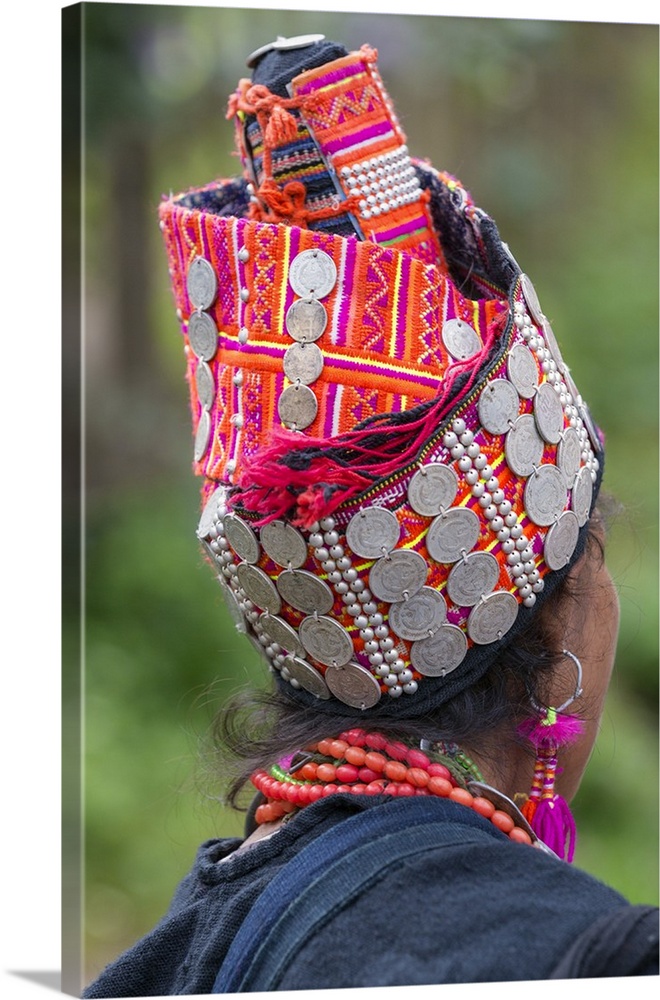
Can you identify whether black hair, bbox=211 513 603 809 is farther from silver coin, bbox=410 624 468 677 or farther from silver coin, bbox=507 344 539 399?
silver coin, bbox=507 344 539 399

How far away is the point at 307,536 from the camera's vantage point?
3.77 feet

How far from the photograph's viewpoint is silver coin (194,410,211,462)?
130cm

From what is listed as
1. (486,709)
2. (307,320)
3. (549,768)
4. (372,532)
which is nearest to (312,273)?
(307,320)

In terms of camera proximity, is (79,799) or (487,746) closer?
(487,746)

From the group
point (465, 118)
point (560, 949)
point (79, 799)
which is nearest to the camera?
point (560, 949)

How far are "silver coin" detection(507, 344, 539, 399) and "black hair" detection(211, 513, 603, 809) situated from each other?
0.73 feet

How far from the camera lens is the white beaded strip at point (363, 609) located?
1143 millimetres

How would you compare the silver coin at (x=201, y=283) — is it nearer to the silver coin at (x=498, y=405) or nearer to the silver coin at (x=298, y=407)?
the silver coin at (x=298, y=407)

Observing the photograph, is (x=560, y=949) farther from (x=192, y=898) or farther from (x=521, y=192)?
(x=521, y=192)

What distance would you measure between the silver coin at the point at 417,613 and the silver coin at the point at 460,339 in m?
0.26

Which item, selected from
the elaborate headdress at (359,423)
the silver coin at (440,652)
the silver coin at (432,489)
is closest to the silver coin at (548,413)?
the elaborate headdress at (359,423)

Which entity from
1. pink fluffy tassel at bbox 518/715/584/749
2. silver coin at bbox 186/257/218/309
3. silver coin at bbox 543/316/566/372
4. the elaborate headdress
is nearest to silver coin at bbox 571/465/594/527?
the elaborate headdress

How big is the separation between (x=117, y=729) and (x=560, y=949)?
67.4 inches

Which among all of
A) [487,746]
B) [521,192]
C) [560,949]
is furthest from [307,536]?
[521,192]
